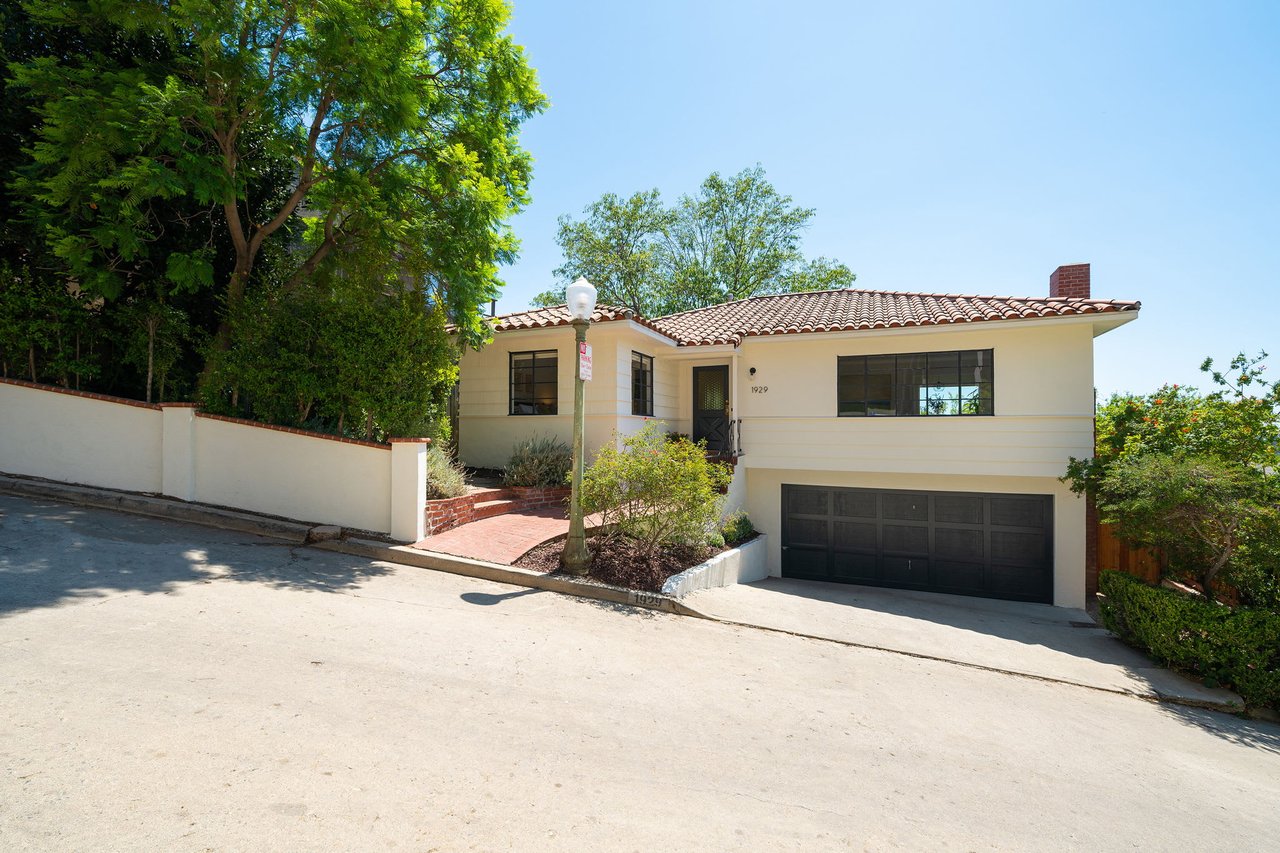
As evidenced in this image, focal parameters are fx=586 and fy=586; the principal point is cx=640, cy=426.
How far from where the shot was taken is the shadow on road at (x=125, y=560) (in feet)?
17.7

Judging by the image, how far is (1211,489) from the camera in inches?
279

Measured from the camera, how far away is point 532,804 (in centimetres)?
293

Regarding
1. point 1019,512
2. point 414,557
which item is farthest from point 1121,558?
point 414,557

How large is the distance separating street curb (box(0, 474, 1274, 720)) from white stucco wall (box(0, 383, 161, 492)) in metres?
0.21

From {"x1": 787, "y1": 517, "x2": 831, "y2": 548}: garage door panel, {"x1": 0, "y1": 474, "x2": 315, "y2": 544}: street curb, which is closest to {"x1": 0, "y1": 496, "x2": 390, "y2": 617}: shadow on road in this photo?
{"x1": 0, "y1": 474, "x2": 315, "y2": 544}: street curb

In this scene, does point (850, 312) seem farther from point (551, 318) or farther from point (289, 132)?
point (289, 132)

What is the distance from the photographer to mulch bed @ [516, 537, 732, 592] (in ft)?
24.3

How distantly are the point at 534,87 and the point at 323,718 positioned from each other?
392 inches

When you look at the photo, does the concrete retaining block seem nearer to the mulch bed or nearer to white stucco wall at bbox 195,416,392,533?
the mulch bed

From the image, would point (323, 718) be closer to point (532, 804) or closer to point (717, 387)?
point (532, 804)

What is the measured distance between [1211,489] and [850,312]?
7739mm

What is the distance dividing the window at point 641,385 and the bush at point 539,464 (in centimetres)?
195

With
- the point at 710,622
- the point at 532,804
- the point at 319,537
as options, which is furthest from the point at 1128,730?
the point at 319,537

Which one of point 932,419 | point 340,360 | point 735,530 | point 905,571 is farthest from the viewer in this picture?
point 905,571
